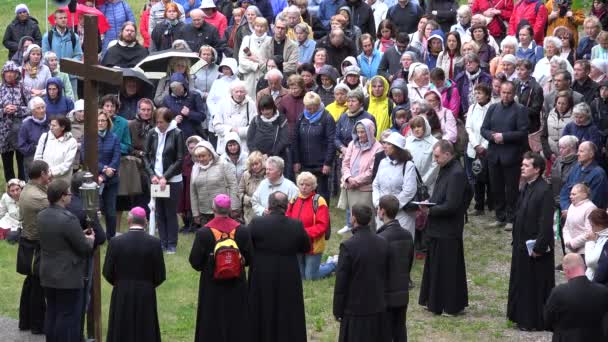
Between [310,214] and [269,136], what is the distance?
2.39 metres

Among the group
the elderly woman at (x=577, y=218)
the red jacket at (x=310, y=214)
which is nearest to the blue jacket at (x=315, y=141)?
the red jacket at (x=310, y=214)

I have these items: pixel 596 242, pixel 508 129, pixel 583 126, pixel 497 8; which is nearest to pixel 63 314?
pixel 596 242

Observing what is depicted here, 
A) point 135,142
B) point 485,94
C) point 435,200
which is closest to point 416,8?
point 485,94

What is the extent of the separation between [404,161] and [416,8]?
305 inches

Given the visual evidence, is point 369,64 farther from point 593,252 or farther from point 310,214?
point 593,252

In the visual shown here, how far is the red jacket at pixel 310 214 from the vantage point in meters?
16.2

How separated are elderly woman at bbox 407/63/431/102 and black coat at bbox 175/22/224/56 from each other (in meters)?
4.16

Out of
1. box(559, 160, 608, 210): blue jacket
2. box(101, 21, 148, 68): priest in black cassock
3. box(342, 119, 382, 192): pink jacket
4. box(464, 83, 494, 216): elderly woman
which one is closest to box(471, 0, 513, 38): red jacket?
box(464, 83, 494, 216): elderly woman

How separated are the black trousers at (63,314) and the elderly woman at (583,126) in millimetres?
7451

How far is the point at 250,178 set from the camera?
17.5m

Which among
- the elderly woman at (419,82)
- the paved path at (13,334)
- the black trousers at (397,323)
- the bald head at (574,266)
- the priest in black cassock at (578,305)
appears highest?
the elderly woman at (419,82)

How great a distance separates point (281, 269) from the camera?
1408 centimetres

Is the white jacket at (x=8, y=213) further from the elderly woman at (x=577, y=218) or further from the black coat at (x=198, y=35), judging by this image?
the elderly woman at (x=577, y=218)

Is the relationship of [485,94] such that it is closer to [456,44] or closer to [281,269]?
[456,44]
